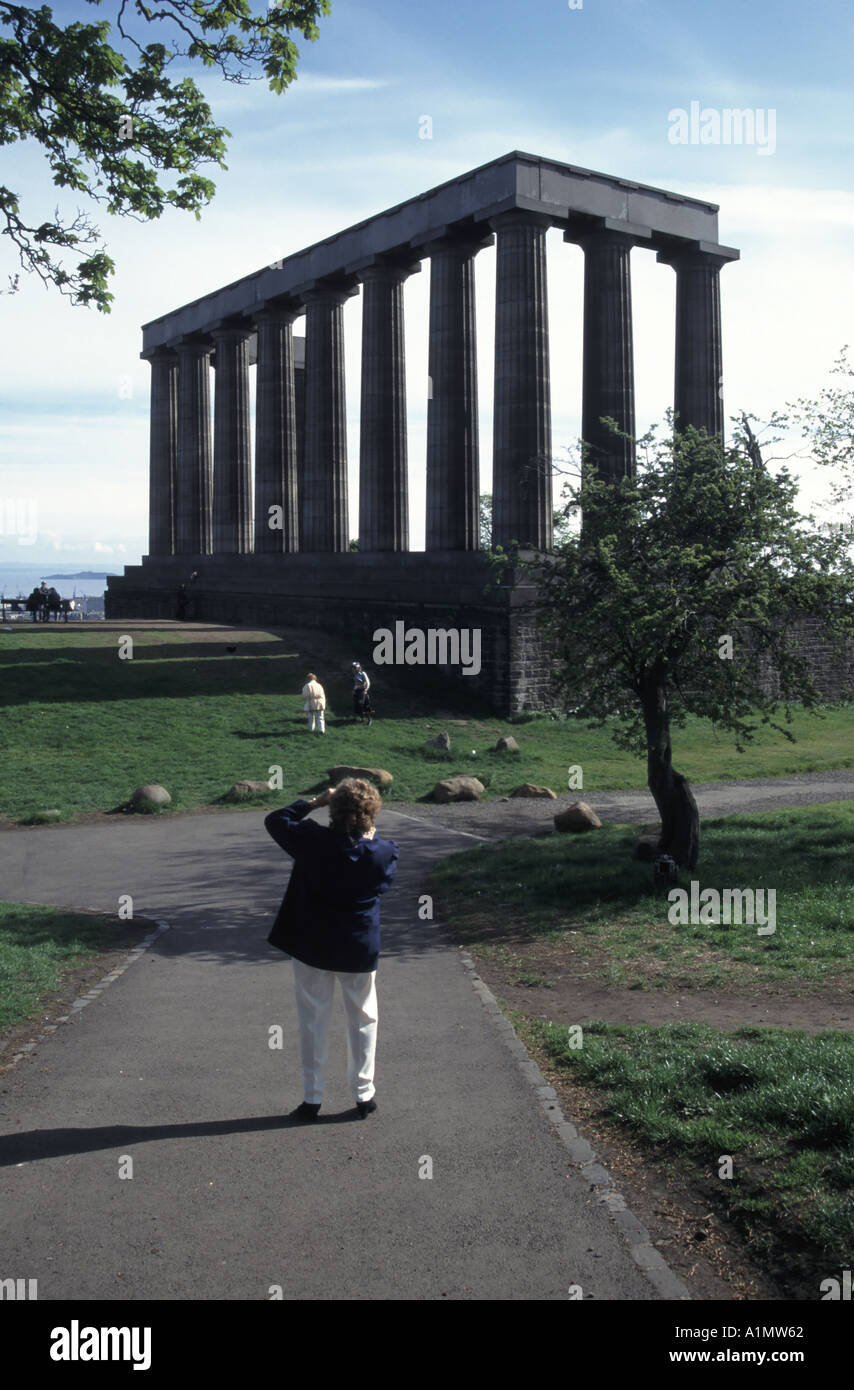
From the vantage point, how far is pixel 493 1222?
6.15 meters

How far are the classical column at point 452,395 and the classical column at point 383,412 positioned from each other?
2.93 m

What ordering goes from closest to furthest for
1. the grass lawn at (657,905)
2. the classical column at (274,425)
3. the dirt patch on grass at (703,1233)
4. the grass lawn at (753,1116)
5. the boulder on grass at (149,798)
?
the dirt patch on grass at (703,1233)
the grass lawn at (753,1116)
the grass lawn at (657,905)
the boulder on grass at (149,798)
the classical column at (274,425)

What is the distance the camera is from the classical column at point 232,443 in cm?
5947

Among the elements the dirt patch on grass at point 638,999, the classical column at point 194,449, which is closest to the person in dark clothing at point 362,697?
the dirt patch on grass at point 638,999

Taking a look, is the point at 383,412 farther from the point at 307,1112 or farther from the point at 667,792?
the point at 307,1112

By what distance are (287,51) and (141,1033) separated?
36.4 ft

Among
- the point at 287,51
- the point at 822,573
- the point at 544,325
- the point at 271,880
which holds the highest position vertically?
the point at 544,325

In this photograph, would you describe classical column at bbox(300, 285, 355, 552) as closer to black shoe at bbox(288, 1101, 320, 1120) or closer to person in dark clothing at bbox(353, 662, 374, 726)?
person in dark clothing at bbox(353, 662, 374, 726)

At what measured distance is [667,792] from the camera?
1667 centimetres

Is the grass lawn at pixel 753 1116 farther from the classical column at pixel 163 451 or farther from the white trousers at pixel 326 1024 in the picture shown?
the classical column at pixel 163 451

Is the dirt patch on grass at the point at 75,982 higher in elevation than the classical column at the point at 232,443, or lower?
lower

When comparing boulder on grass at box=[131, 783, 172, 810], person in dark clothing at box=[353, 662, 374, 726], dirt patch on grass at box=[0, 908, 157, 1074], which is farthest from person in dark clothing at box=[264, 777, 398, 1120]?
person in dark clothing at box=[353, 662, 374, 726]
